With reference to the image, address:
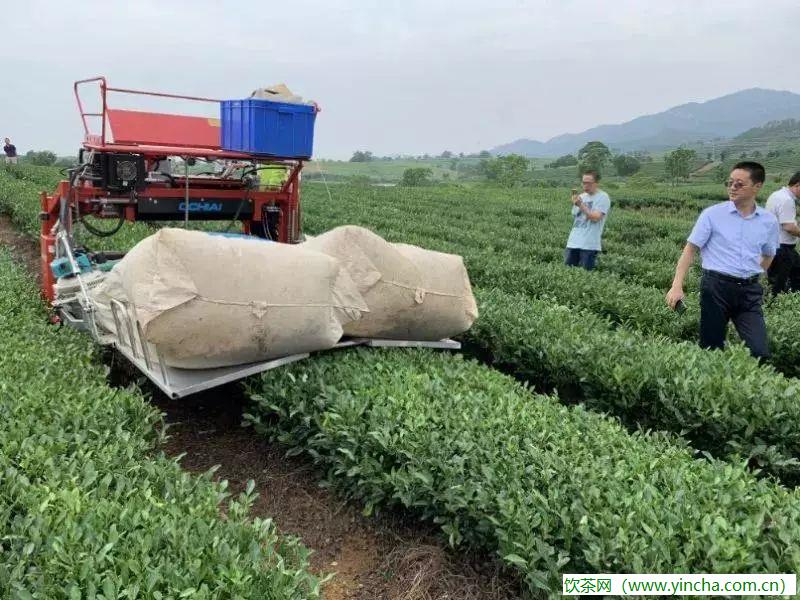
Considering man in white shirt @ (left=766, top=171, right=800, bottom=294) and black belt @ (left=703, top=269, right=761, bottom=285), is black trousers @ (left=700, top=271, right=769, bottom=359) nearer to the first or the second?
black belt @ (left=703, top=269, right=761, bottom=285)

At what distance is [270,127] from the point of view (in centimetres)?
538

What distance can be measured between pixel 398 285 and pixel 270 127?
212 cm

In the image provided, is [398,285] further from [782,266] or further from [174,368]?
[782,266]

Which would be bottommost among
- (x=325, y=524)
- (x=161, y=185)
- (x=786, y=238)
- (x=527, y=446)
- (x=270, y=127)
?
(x=325, y=524)

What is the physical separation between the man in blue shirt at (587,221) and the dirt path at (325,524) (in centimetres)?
553

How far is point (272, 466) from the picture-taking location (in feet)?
13.5

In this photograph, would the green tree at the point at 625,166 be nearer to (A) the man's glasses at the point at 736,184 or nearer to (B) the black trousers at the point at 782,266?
(B) the black trousers at the point at 782,266

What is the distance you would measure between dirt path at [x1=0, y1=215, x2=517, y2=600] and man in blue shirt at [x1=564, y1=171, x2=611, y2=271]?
553 cm


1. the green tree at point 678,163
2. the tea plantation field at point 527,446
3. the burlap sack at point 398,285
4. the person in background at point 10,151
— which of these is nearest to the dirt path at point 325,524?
the tea plantation field at point 527,446

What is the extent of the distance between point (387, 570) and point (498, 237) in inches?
511

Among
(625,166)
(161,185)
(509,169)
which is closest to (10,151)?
(161,185)

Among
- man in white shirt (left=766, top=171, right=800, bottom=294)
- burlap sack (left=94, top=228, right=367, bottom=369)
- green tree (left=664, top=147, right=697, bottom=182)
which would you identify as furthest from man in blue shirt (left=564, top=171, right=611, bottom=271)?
green tree (left=664, top=147, right=697, bottom=182)

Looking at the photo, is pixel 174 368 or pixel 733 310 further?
pixel 733 310

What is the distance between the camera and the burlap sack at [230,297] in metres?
3.51
